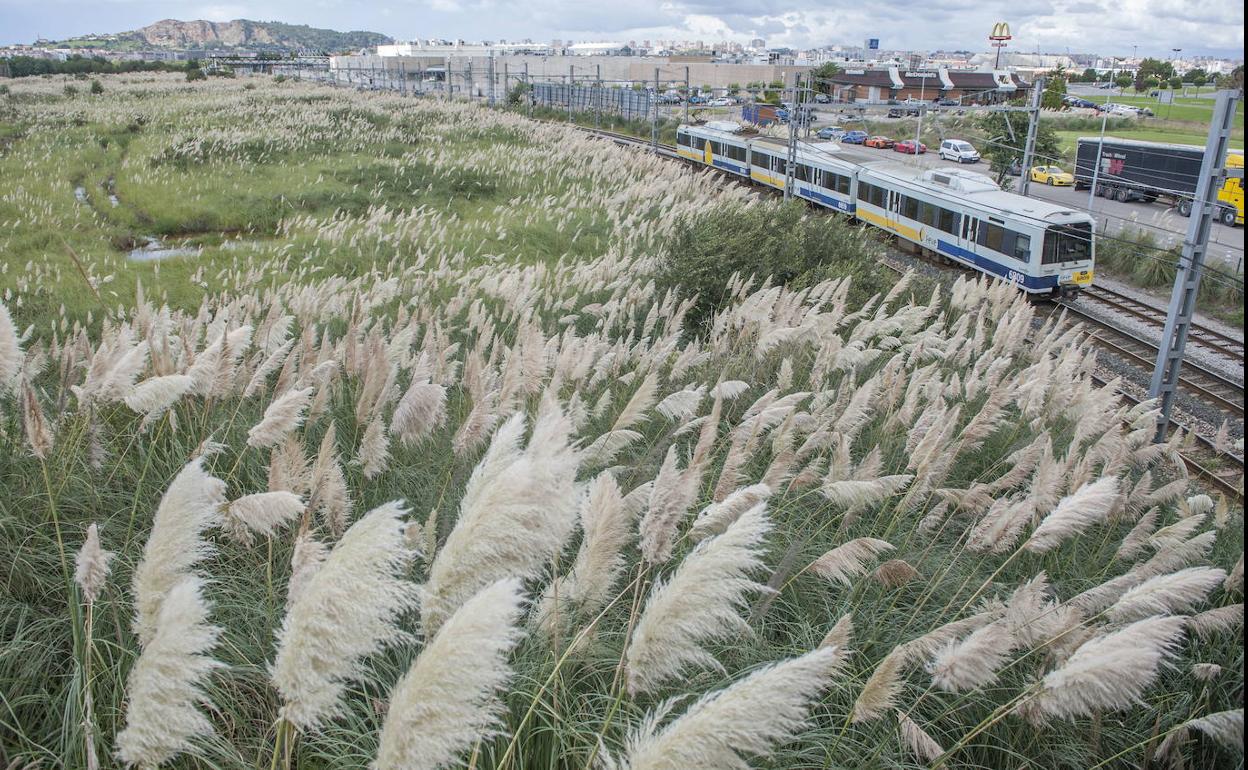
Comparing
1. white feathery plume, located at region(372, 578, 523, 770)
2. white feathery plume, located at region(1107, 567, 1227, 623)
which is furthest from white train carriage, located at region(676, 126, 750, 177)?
white feathery plume, located at region(372, 578, 523, 770)

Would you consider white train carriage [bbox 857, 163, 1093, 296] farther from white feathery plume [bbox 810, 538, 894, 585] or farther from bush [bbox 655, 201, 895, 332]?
white feathery plume [bbox 810, 538, 894, 585]

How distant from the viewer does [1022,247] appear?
15242 mm

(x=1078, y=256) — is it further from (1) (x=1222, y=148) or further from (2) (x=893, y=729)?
(2) (x=893, y=729)

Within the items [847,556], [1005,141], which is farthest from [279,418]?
[1005,141]

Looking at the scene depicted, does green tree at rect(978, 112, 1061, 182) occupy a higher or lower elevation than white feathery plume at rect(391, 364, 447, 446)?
higher

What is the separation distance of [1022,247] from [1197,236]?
268 inches

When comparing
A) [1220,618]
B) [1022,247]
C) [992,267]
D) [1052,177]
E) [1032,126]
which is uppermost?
[1032,126]

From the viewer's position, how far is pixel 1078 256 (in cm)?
1521

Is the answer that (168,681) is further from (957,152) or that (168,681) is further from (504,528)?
(957,152)

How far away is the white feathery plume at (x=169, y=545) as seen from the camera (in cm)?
192

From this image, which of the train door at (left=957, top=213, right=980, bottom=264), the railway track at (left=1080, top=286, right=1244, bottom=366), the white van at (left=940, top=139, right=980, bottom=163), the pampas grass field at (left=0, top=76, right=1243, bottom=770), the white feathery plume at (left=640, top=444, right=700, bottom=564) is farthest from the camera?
the white van at (left=940, top=139, right=980, bottom=163)

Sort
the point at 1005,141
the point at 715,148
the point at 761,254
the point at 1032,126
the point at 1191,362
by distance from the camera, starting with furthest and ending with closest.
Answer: the point at 715,148 < the point at 1005,141 < the point at 1032,126 < the point at 1191,362 < the point at 761,254

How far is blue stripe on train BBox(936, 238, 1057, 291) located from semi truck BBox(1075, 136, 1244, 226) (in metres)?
9.12

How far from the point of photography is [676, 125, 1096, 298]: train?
15.0 meters
